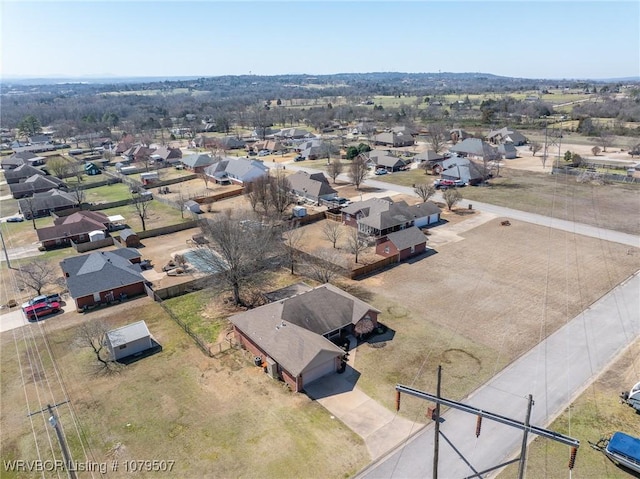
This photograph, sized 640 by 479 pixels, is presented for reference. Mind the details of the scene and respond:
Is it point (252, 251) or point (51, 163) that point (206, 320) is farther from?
point (51, 163)

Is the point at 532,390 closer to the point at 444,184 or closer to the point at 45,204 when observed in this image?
the point at 444,184

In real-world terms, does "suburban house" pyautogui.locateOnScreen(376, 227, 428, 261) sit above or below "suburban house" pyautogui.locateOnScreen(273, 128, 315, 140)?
below

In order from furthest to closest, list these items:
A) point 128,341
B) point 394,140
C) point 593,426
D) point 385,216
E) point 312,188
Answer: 1. point 394,140
2. point 312,188
3. point 385,216
4. point 128,341
5. point 593,426

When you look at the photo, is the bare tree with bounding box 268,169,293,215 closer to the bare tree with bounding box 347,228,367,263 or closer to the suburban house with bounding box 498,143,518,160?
the bare tree with bounding box 347,228,367,263

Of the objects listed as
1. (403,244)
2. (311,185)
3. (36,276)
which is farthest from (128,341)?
(311,185)

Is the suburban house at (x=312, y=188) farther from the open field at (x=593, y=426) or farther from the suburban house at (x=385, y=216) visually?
the open field at (x=593, y=426)

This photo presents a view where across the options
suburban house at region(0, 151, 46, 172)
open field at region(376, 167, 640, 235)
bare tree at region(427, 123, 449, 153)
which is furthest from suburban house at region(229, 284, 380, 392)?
suburban house at region(0, 151, 46, 172)

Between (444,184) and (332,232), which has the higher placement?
(444,184)

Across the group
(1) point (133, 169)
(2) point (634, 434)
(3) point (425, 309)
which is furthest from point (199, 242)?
(1) point (133, 169)
